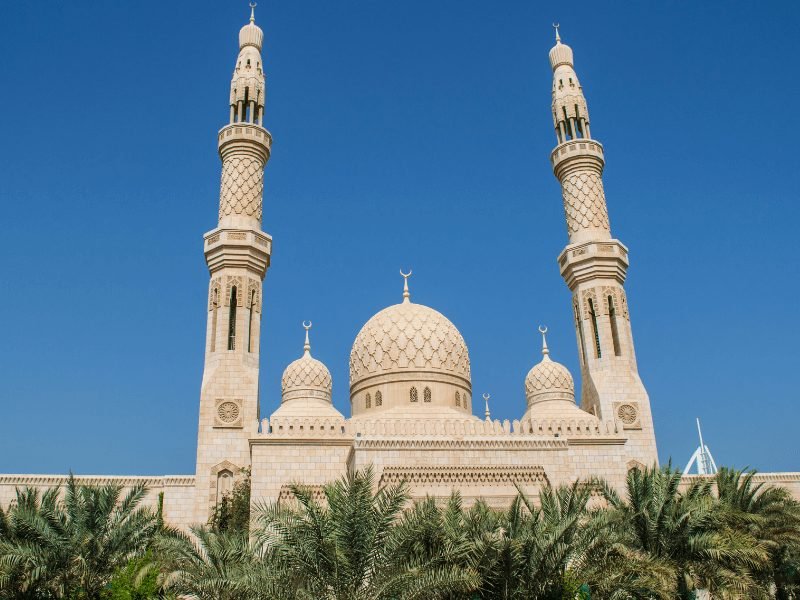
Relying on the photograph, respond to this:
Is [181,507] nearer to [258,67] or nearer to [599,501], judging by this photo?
[599,501]

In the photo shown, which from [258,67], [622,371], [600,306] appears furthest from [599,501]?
[258,67]

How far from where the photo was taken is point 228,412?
808 inches

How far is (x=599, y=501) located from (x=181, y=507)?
10.1 metres

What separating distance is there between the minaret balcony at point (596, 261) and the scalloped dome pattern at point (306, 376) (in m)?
7.95

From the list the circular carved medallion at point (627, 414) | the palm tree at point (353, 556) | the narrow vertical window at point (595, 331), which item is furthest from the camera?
the narrow vertical window at point (595, 331)

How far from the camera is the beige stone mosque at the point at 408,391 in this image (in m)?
18.6

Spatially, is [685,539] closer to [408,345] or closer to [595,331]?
[595,331]

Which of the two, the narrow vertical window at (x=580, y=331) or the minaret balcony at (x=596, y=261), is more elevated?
the minaret balcony at (x=596, y=261)

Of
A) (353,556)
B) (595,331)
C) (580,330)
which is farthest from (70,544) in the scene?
(580,330)

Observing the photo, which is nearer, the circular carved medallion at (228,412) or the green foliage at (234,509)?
the green foliage at (234,509)

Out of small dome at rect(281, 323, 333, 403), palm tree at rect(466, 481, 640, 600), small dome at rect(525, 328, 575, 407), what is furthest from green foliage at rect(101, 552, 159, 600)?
small dome at rect(525, 328, 575, 407)

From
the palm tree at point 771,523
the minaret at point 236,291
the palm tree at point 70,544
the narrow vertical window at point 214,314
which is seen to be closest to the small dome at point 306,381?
the minaret at point 236,291

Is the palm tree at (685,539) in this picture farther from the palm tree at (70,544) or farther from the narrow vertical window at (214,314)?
the narrow vertical window at (214,314)

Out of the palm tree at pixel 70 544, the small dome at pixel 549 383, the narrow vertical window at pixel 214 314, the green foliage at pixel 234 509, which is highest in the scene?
the narrow vertical window at pixel 214 314
